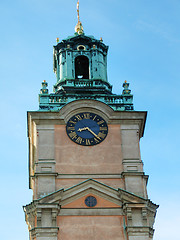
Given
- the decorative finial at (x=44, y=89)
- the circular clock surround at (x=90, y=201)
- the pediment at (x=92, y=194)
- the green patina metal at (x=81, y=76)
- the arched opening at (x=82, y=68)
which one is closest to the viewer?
the pediment at (x=92, y=194)

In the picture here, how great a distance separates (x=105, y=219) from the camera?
3136 centimetres

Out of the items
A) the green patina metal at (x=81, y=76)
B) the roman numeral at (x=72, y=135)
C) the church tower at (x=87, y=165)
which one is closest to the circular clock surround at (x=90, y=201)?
the church tower at (x=87, y=165)

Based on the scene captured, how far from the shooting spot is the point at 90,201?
31.9 m

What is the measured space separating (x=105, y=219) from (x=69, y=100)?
7019mm

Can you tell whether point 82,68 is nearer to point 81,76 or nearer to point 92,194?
point 81,76

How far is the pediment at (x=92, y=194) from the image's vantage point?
31625 millimetres

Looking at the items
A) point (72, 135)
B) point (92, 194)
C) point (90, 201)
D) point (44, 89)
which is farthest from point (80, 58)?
point (90, 201)

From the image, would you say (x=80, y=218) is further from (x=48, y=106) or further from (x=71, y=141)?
(x=48, y=106)

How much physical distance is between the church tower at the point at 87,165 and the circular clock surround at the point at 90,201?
45mm

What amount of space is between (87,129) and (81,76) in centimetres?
783

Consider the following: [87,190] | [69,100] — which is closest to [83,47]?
[69,100]

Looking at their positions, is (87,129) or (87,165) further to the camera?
(87,129)

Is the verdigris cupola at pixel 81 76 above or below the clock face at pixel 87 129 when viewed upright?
above

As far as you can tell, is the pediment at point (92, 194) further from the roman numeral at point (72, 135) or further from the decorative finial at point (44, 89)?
the decorative finial at point (44, 89)
